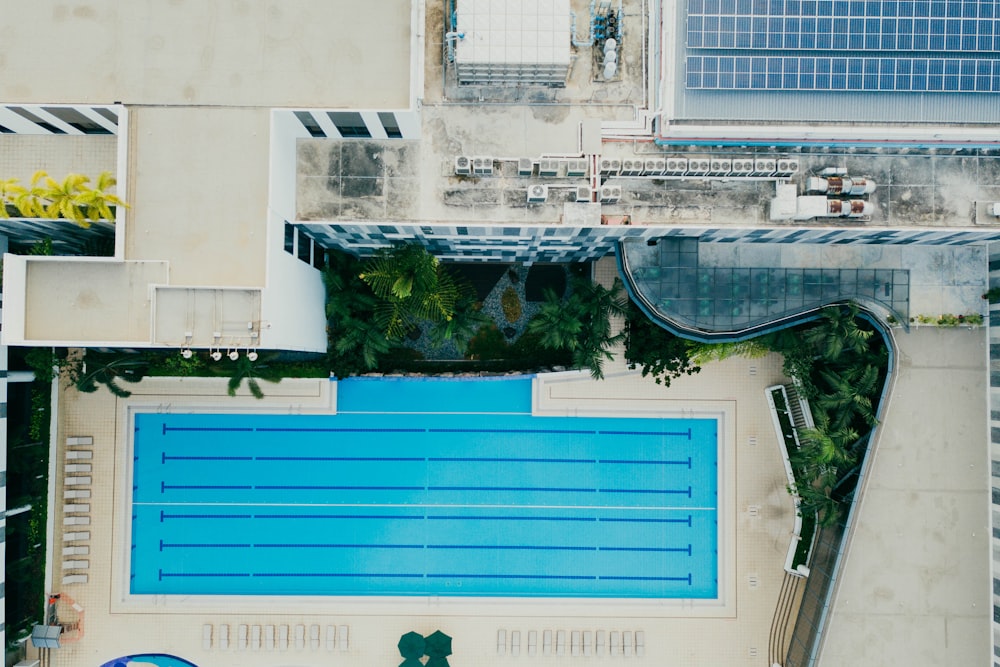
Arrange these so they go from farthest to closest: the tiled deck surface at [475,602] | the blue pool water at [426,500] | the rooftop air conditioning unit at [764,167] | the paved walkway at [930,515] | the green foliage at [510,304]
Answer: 1. the green foliage at [510,304]
2. the blue pool water at [426,500]
3. the tiled deck surface at [475,602]
4. the paved walkway at [930,515]
5. the rooftop air conditioning unit at [764,167]

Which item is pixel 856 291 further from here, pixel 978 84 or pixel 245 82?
pixel 245 82

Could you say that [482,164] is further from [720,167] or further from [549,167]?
[720,167]

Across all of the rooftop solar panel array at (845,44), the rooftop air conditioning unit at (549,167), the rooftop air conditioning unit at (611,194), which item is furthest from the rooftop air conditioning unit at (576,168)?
the rooftop solar panel array at (845,44)

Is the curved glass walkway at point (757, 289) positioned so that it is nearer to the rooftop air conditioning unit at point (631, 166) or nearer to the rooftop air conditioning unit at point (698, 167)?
the rooftop air conditioning unit at point (698, 167)

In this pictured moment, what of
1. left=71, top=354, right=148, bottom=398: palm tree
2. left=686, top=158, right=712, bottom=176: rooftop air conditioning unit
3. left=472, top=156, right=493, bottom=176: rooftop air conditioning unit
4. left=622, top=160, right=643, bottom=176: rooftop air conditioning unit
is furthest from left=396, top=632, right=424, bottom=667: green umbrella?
left=686, top=158, right=712, bottom=176: rooftop air conditioning unit

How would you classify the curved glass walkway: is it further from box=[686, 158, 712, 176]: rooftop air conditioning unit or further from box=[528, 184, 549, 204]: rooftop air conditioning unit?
box=[528, 184, 549, 204]: rooftop air conditioning unit
